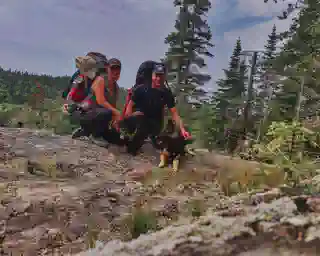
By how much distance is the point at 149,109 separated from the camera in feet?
22.8

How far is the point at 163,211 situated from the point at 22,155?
3.35m

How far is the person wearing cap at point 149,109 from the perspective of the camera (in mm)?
6780

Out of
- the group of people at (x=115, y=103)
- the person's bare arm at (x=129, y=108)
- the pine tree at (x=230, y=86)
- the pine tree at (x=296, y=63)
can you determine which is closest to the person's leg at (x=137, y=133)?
the group of people at (x=115, y=103)

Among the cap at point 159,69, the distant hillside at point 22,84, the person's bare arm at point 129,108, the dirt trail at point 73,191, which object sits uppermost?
the distant hillside at point 22,84

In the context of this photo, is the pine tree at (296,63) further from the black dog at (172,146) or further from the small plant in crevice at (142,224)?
the small plant in crevice at (142,224)

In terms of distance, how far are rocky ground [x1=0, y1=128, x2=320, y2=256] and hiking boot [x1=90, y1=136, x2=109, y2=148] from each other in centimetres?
24

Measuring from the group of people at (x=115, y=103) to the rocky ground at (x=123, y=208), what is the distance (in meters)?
0.40

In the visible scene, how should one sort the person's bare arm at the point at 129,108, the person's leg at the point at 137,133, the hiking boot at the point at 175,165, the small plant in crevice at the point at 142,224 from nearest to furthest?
the small plant in crevice at the point at 142,224, the hiking boot at the point at 175,165, the person's leg at the point at 137,133, the person's bare arm at the point at 129,108

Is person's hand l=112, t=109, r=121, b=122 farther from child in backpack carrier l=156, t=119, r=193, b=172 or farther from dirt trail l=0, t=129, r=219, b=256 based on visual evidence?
child in backpack carrier l=156, t=119, r=193, b=172

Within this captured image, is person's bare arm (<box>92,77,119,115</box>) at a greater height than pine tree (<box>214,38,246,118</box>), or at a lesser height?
lesser

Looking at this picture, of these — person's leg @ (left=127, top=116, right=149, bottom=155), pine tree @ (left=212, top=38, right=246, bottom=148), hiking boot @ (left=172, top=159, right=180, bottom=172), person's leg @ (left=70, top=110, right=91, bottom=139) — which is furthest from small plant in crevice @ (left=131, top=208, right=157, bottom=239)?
pine tree @ (left=212, top=38, right=246, bottom=148)

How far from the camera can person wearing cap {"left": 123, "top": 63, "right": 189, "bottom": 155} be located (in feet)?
22.2

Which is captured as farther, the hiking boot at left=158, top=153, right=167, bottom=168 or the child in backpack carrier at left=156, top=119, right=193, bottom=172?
the child in backpack carrier at left=156, top=119, right=193, bottom=172

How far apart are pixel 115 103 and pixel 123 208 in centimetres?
385
